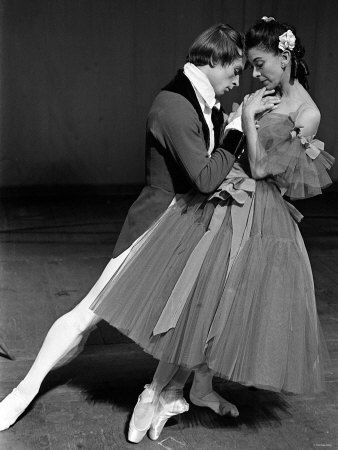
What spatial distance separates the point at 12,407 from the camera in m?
3.85

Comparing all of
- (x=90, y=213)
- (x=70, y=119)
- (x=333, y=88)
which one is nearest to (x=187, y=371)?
(x=90, y=213)

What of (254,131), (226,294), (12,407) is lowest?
(12,407)

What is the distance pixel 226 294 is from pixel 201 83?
0.94m

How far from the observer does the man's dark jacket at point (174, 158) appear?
355 centimetres

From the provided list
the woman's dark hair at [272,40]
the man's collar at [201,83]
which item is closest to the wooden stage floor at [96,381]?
the man's collar at [201,83]

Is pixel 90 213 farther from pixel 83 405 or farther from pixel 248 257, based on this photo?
pixel 248 257

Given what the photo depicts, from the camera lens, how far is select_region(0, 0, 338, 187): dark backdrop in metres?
8.41

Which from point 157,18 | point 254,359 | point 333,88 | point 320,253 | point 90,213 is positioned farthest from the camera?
point 333,88

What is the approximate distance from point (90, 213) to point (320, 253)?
237cm

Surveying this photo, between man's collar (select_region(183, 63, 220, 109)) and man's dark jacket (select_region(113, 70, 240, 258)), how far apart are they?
26mm

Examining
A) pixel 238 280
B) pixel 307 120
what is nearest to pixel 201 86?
pixel 307 120

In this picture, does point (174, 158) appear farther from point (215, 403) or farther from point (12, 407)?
point (12, 407)

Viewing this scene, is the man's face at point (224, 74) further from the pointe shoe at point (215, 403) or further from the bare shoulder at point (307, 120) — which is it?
the pointe shoe at point (215, 403)

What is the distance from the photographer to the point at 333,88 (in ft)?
30.1
